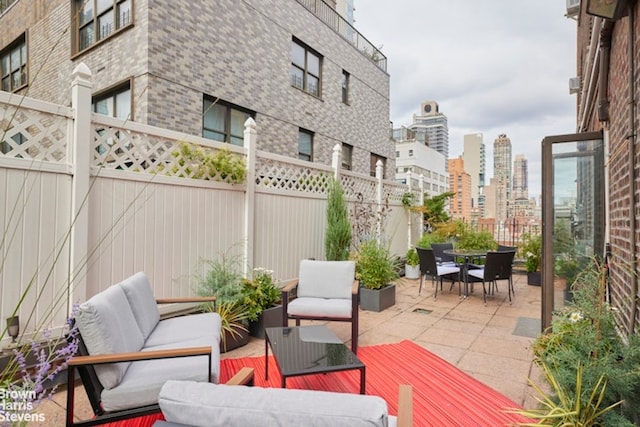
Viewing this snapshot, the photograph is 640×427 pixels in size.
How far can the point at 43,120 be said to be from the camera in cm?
294

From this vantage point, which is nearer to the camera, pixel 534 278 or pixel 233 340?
pixel 233 340

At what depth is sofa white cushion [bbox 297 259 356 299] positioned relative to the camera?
402cm

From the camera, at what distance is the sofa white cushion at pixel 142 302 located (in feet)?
8.74

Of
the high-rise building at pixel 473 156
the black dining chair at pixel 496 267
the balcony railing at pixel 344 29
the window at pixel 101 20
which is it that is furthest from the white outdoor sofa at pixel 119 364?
the high-rise building at pixel 473 156

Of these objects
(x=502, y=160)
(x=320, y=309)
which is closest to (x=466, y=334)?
(x=320, y=309)

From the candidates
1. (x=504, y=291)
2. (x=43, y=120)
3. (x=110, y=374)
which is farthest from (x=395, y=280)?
(x=43, y=120)

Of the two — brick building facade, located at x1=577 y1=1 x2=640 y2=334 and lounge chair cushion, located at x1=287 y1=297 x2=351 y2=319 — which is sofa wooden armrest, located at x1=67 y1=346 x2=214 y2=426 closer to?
lounge chair cushion, located at x1=287 y1=297 x2=351 y2=319

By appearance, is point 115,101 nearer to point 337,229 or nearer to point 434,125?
point 337,229

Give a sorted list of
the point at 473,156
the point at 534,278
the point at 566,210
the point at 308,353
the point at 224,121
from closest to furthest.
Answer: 1. the point at 308,353
2. the point at 566,210
3. the point at 224,121
4. the point at 534,278
5. the point at 473,156

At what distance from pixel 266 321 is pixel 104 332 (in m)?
2.14

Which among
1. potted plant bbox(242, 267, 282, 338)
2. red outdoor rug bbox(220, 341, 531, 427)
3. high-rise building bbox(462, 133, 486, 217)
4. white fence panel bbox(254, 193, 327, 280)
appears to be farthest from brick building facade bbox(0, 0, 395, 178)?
high-rise building bbox(462, 133, 486, 217)

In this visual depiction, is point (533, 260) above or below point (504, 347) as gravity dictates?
above

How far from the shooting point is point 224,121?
6816 millimetres

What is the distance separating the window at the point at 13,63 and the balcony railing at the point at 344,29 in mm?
6590
